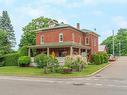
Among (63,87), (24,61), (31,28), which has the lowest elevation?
(63,87)

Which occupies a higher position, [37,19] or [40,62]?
[37,19]

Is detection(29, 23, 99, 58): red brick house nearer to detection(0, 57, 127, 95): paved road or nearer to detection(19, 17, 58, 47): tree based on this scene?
detection(19, 17, 58, 47): tree

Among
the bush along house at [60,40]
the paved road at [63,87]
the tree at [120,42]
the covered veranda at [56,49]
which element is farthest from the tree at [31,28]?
the paved road at [63,87]

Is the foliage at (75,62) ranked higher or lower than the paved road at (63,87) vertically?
higher

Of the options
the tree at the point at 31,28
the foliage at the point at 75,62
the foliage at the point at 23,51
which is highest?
the tree at the point at 31,28

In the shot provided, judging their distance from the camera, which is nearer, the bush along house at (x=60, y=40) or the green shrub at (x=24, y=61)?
the green shrub at (x=24, y=61)

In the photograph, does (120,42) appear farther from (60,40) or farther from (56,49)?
(56,49)

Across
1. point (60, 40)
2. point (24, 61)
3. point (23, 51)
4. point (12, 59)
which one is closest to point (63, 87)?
point (24, 61)

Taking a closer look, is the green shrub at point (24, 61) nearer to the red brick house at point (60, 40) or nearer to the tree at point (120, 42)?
the red brick house at point (60, 40)

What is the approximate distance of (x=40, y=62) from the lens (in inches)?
1576

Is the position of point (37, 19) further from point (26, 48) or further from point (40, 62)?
point (40, 62)

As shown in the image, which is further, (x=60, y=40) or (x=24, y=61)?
(x=60, y=40)

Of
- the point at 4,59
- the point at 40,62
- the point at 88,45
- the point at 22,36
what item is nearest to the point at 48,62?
the point at 40,62

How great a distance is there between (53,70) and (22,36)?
45.9 m
